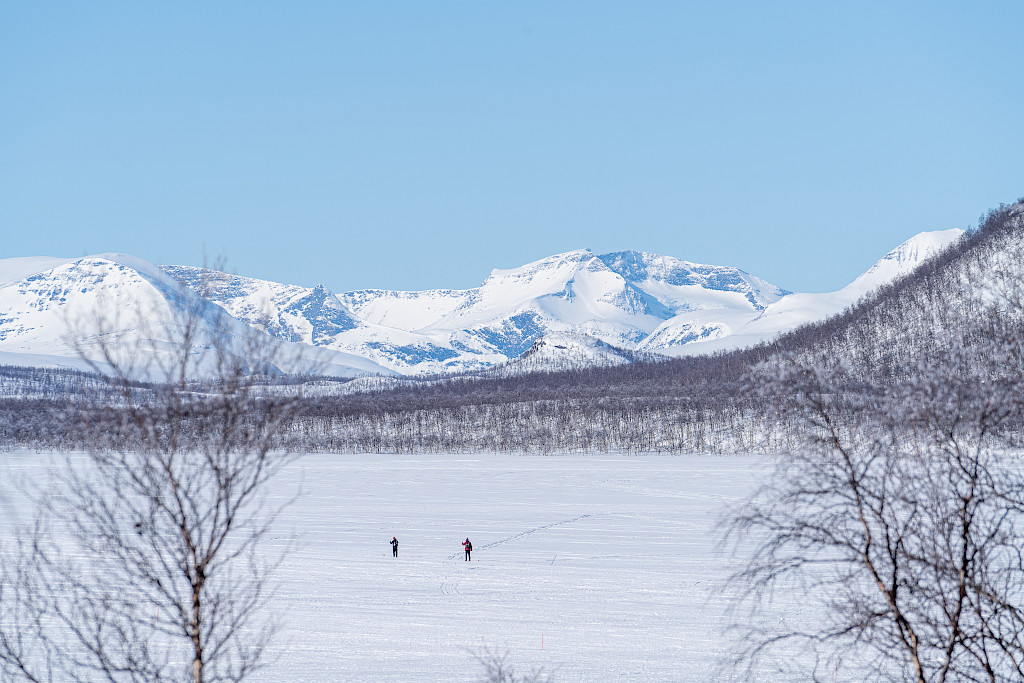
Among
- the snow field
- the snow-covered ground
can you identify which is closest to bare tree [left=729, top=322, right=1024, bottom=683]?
the snow-covered ground

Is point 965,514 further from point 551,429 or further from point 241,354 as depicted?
point 551,429

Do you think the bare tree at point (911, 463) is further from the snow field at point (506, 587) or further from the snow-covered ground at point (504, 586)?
the snow field at point (506, 587)

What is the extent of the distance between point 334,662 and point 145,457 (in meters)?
17.9

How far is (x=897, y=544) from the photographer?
9219 millimetres

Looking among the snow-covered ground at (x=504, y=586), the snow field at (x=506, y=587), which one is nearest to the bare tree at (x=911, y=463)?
the snow-covered ground at (x=504, y=586)

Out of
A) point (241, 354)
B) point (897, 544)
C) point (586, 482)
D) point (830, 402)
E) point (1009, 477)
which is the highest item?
point (241, 354)

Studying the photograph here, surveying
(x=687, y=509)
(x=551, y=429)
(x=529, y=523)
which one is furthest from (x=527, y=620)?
(x=551, y=429)

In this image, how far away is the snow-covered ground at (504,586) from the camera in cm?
2561

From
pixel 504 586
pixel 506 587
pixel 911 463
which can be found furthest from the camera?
pixel 504 586

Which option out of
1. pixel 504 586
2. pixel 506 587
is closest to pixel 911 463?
pixel 506 587

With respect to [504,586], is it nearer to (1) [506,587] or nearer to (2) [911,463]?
(1) [506,587]

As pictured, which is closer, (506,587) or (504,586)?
(506,587)

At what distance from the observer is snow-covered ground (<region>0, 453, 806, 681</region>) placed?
84.0 ft

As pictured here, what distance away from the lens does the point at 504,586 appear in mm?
36375
